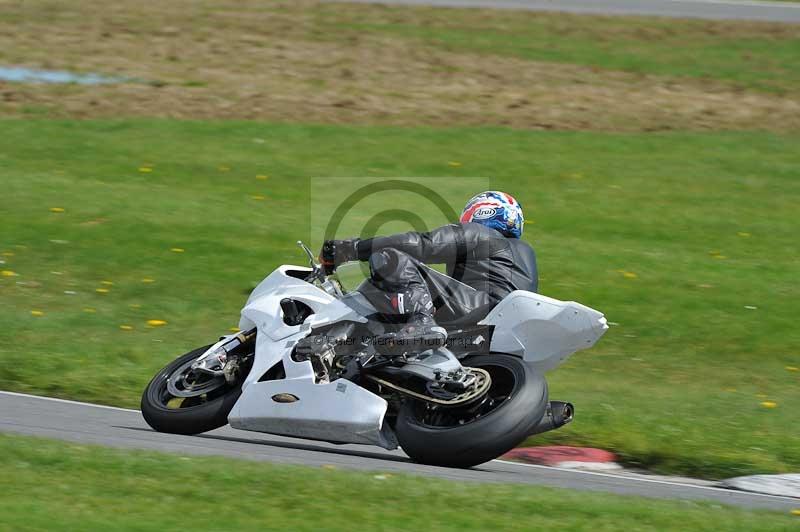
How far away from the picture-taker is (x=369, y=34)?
26891 millimetres

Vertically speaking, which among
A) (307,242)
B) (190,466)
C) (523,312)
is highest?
(523,312)

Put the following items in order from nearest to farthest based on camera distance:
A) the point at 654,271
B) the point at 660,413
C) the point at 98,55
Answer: the point at 660,413 → the point at 654,271 → the point at 98,55

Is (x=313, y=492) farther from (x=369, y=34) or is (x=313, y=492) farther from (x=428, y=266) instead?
(x=369, y=34)

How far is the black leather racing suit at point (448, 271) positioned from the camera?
7.82m

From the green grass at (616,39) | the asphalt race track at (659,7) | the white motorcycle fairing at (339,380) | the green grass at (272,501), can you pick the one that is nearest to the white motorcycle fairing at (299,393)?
the white motorcycle fairing at (339,380)

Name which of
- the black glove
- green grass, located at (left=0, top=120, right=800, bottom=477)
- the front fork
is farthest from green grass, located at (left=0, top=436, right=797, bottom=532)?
green grass, located at (left=0, top=120, right=800, bottom=477)

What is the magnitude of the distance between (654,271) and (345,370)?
290 inches

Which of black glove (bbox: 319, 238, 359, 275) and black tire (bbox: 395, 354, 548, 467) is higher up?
black glove (bbox: 319, 238, 359, 275)

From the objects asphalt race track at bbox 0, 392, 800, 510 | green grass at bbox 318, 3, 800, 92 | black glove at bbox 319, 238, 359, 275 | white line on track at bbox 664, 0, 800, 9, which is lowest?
asphalt race track at bbox 0, 392, 800, 510

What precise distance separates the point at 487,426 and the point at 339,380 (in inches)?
44.4

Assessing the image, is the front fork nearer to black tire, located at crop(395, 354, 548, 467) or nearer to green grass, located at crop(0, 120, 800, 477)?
black tire, located at crop(395, 354, 548, 467)

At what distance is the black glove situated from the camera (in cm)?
809

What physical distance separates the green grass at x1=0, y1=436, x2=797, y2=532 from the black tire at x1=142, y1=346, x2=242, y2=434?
1092 millimetres

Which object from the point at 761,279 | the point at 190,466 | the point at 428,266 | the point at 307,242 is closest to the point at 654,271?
the point at 761,279
